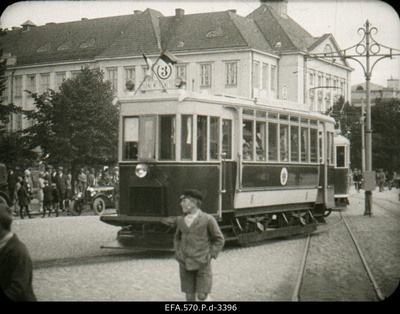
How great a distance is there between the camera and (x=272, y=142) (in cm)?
1638

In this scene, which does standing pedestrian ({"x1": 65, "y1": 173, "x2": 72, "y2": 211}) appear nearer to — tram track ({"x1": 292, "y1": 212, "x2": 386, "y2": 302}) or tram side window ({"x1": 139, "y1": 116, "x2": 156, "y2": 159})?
tram track ({"x1": 292, "y1": 212, "x2": 386, "y2": 302})

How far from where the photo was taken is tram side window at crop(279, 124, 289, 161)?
16797mm

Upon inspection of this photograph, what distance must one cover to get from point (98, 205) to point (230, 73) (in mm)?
14836

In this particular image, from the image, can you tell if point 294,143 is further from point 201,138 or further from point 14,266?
point 14,266

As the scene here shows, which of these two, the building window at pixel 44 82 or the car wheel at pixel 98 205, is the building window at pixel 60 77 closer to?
the building window at pixel 44 82

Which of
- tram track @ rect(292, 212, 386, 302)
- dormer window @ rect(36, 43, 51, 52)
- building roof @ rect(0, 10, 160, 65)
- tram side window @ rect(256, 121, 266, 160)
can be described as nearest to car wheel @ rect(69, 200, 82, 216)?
building roof @ rect(0, 10, 160, 65)

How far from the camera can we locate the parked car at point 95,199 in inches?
1045

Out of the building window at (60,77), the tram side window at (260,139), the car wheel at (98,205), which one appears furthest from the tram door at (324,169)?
the car wheel at (98,205)

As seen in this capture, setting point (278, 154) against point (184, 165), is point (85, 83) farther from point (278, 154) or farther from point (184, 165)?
point (184, 165)

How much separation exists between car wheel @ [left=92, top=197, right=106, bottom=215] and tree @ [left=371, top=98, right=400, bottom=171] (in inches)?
421

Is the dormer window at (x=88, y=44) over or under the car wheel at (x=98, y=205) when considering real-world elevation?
over

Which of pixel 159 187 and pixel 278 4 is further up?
pixel 278 4

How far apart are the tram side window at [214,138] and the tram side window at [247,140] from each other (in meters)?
0.96

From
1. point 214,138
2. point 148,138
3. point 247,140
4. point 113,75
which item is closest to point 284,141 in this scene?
point 247,140
